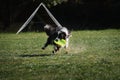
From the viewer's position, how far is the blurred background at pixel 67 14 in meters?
38.9

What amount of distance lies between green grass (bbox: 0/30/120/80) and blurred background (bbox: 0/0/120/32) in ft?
48.2

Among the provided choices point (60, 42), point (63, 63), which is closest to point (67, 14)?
point (60, 42)

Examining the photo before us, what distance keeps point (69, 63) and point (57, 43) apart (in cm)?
186

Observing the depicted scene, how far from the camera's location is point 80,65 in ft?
51.8

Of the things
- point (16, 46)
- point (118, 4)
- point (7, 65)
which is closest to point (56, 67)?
point (7, 65)

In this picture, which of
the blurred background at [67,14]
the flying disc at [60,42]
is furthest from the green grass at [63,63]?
the blurred background at [67,14]

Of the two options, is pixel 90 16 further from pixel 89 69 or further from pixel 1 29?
pixel 89 69

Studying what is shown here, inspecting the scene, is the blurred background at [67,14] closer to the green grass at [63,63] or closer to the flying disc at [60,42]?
the green grass at [63,63]

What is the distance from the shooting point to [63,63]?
16406 millimetres

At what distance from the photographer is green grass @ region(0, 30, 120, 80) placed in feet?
45.5

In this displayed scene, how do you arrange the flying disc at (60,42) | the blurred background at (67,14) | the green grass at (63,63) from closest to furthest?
the green grass at (63,63), the flying disc at (60,42), the blurred background at (67,14)

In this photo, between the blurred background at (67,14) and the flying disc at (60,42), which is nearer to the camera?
the flying disc at (60,42)

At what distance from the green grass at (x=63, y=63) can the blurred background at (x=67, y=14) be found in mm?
14698

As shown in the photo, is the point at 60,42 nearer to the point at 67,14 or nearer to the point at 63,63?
the point at 63,63
